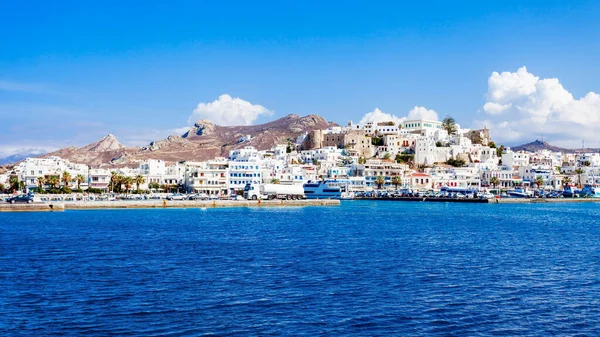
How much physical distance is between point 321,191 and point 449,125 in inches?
2248

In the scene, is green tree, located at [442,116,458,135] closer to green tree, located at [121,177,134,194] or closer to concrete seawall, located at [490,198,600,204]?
concrete seawall, located at [490,198,600,204]

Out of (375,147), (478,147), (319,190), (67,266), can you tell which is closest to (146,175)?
(319,190)

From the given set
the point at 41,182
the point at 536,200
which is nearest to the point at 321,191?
the point at 536,200

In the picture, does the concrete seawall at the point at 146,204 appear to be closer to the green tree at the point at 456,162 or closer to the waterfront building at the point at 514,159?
the green tree at the point at 456,162

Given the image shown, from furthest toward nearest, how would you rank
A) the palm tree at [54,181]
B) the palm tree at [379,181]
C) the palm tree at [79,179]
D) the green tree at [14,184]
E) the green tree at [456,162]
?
the green tree at [456,162], the palm tree at [379,181], the green tree at [14,184], the palm tree at [79,179], the palm tree at [54,181]

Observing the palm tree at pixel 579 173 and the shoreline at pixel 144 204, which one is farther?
the palm tree at pixel 579 173

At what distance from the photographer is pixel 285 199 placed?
8212 centimetres

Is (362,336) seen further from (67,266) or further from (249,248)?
(249,248)

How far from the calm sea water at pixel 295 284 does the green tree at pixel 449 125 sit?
104731mm

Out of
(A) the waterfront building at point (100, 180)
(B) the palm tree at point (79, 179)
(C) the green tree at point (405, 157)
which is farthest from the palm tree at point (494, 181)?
(B) the palm tree at point (79, 179)

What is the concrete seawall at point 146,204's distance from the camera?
6191 cm

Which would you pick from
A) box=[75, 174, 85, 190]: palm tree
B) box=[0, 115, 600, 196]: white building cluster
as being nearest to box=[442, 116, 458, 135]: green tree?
box=[0, 115, 600, 196]: white building cluster

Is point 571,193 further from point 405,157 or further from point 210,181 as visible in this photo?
point 210,181

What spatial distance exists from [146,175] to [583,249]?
259ft
